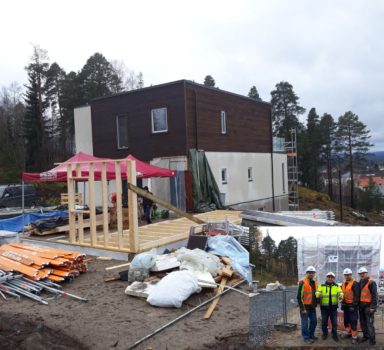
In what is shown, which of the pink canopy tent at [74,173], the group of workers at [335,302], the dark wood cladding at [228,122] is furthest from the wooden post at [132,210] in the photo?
the dark wood cladding at [228,122]

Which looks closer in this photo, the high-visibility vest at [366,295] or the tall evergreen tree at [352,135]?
the high-visibility vest at [366,295]

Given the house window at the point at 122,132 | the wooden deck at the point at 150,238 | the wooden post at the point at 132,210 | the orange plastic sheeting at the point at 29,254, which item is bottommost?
the wooden deck at the point at 150,238

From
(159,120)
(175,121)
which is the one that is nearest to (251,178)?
(175,121)

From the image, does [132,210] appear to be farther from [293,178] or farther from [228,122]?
[293,178]

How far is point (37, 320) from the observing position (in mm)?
7590

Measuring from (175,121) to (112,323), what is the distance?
49.4ft

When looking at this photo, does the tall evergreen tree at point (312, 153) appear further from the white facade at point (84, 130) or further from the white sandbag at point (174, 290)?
the white sandbag at point (174, 290)

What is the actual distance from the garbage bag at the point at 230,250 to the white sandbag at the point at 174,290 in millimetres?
2195

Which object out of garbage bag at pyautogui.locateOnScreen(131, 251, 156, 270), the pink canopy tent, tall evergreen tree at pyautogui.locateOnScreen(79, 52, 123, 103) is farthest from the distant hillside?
garbage bag at pyautogui.locateOnScreen(131, 251, 156, 270)

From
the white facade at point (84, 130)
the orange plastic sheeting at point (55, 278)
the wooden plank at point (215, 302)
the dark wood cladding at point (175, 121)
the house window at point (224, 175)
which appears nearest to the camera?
the wooden plank at point (215, 302)

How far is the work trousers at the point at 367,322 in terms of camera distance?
6.14m

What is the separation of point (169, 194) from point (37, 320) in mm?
14354

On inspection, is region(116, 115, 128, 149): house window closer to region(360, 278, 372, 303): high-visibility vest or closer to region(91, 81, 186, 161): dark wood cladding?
region(91, 81, 186, 161): dark wood cladding

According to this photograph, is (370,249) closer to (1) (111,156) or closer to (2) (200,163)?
(2) (200,163)
